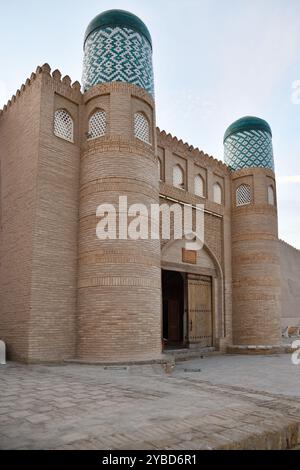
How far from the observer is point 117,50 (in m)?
9.13

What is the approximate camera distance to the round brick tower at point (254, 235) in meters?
12.5

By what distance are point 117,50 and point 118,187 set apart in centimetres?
309

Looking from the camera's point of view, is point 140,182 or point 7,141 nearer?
point 140,182

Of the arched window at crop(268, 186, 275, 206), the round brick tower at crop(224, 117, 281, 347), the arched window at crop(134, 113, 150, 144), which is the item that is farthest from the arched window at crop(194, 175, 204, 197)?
the arched window at crop(134, 113, 150, 144)

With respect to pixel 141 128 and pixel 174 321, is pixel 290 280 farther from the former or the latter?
pixel 141 128

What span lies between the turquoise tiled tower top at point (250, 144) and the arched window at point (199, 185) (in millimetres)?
1721

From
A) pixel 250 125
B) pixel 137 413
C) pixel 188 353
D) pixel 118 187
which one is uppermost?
pixel 250 125

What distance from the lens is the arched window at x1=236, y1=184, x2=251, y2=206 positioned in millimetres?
13193

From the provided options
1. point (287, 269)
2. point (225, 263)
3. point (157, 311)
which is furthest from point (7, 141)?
point (287, 269)

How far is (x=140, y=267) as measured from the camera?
8352mm

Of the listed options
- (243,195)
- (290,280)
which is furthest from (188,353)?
(290,280)

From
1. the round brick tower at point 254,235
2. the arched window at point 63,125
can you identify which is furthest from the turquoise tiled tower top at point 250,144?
the arched window at point 63,125
